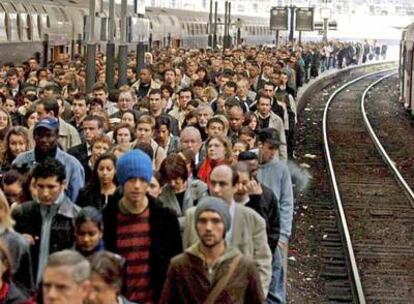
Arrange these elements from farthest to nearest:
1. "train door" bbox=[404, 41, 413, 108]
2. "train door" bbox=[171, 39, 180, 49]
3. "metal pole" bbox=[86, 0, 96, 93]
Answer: "train door" bbox=[171, 39, 180, 49]
"train door" bbox=[404, 41, 413, 108]
"metal pole" bbox=[86, 0, 96, 93]

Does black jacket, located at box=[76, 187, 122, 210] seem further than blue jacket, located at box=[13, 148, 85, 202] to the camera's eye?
No

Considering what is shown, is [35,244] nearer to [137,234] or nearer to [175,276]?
[137,234]

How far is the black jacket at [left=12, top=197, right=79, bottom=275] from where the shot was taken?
6523 mm

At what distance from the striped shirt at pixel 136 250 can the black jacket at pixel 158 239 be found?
3cm

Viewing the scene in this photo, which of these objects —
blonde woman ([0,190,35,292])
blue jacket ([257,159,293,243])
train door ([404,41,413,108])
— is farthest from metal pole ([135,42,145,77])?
blonde woman ([0,190,35,292])

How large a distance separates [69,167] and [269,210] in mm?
1514

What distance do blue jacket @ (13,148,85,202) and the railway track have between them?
3959mm

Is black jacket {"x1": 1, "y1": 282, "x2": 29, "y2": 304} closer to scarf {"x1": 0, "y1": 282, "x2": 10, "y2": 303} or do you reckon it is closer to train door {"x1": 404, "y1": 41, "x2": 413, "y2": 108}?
scarf {"x1": 0, "y1": 282, "x2": 10, "y2": 303}

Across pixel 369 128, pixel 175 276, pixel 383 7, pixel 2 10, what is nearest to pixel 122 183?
pixel 175 276

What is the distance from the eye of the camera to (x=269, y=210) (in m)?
7.92

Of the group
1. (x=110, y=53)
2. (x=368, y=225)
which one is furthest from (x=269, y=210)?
(x=110, y=53)

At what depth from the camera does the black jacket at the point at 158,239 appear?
21.1ft

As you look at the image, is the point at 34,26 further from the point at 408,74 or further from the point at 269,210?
the point at 269,210

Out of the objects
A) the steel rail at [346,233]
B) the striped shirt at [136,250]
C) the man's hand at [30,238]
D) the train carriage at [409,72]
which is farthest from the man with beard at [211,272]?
the train carriage at [409,72]
